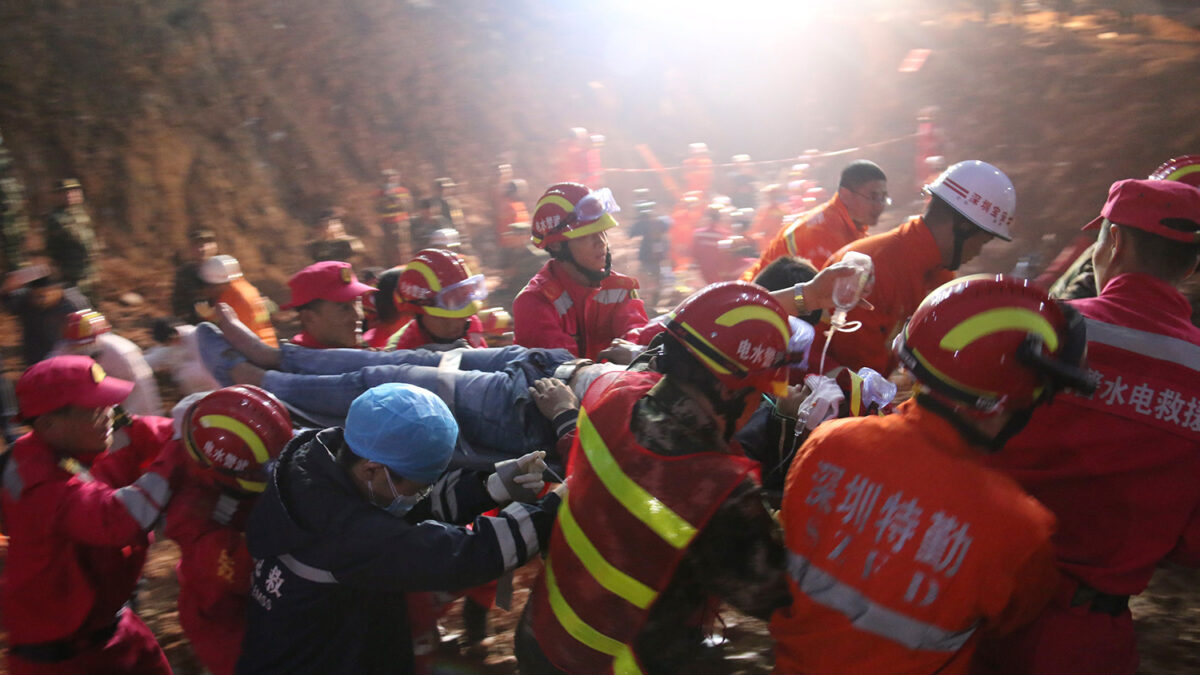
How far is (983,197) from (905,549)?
92.8 inches

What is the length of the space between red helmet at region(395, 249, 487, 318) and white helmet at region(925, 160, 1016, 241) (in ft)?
8.13

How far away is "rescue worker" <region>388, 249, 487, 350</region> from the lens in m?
4.29

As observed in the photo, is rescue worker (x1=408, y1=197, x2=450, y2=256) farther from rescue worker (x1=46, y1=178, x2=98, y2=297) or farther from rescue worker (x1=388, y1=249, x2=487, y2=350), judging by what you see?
rescue worker (x1=388, y1=249, x2=487, y2=350)

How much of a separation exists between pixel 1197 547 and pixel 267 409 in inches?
115

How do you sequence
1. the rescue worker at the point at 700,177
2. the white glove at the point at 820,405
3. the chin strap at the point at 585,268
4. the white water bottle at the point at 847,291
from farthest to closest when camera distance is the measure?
the rescue worker at the point at 700,177 < the chin strap at the point at 585,268 < the white water bottle at the point at 847,291 < the white glove at the point at 820,405

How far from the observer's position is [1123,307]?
7.51 feet

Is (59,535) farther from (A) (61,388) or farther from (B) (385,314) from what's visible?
(B) (385,314)

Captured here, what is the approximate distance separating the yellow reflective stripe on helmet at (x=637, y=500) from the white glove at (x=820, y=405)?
108cm

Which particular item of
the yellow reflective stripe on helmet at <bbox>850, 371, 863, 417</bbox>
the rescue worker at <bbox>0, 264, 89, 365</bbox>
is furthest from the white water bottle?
the rescue worker at <bbox>0, 264, 89, 365</bbox>

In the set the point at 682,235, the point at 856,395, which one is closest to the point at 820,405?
the point at 856,395

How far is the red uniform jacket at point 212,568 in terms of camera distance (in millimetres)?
2637

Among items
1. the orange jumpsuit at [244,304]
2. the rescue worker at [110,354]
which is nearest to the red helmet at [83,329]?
the rescue worker at [110,354]

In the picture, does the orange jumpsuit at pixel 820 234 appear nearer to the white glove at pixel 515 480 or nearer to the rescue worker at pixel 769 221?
the white glove at pixel 515 480

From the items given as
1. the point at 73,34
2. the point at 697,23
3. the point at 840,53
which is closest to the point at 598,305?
the point at 73,34
